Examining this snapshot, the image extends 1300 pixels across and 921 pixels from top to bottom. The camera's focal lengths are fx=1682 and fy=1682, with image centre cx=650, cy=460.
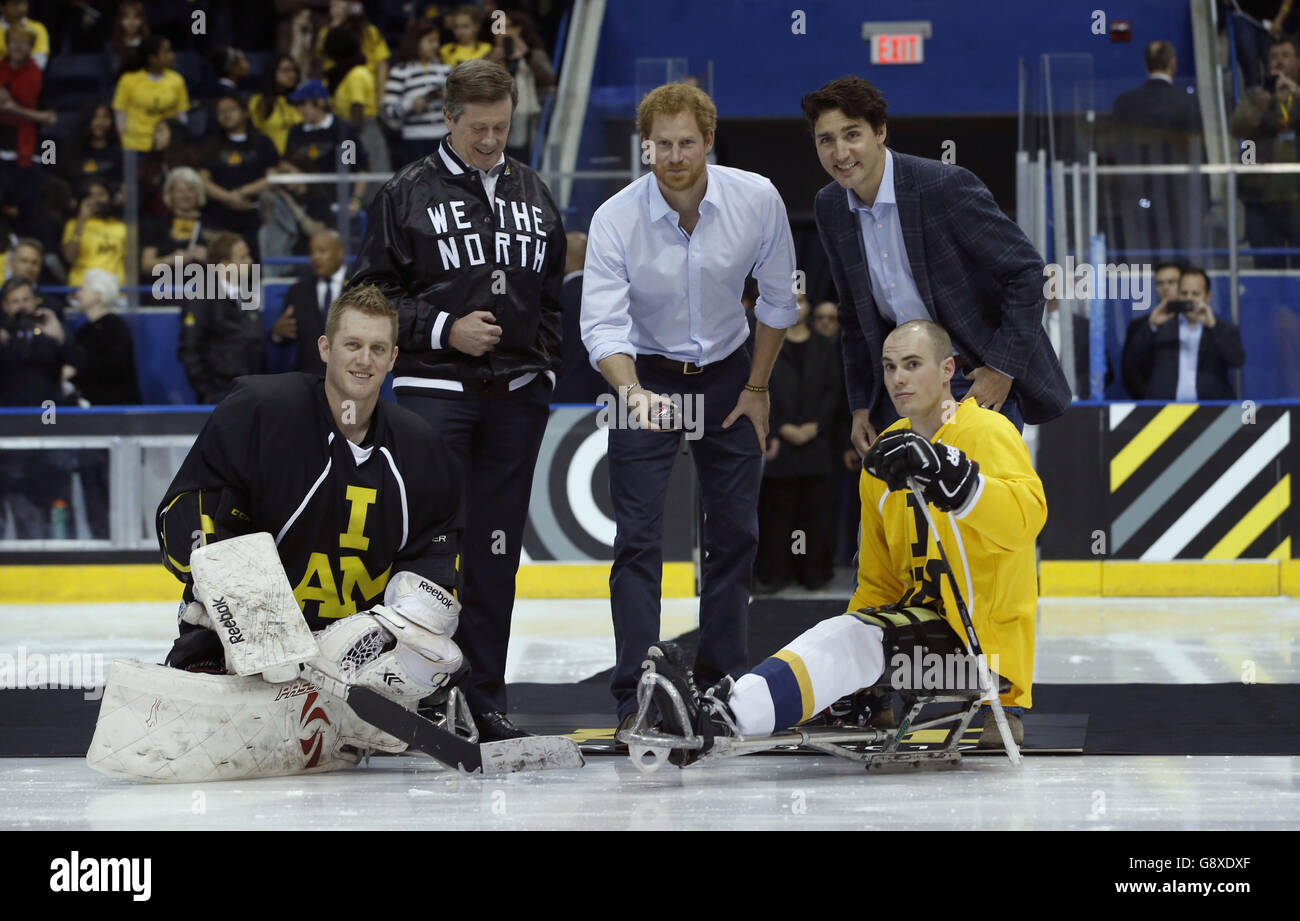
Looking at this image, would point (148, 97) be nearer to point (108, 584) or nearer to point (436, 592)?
point (108, 584)

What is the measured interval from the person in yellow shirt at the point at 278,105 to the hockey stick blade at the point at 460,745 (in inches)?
270

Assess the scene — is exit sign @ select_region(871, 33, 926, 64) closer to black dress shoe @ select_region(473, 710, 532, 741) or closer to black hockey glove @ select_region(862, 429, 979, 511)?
black dress shoe @ select_region(473, 710, 532, 741)

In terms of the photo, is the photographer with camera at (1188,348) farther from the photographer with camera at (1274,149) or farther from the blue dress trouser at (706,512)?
the blue dress trouser at (706,512)

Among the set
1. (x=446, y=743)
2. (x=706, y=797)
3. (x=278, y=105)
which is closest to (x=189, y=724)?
(x=446, y=743)

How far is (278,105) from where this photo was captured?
10.2m

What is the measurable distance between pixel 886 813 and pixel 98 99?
32.0 ft

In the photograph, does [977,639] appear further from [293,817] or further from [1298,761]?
[293,817]

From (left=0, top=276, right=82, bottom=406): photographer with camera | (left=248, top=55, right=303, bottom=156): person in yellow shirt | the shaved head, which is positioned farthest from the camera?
(left=248, top=55, right=303, bottom=156): person in yellow shirt

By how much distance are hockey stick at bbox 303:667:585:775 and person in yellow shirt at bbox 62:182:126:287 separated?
6.34 metres

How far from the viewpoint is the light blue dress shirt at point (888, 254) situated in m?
4.08

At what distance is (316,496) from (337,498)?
0.05 m

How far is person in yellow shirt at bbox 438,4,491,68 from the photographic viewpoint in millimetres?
10727
